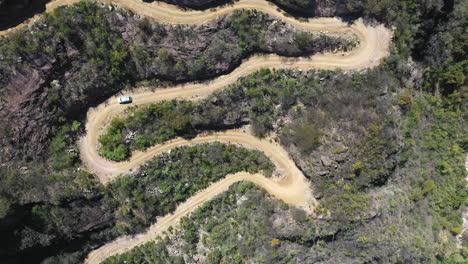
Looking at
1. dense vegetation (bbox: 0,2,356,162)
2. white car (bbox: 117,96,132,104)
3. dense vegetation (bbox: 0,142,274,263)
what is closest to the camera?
dense vegetation (bbox: 0,2,356,162)

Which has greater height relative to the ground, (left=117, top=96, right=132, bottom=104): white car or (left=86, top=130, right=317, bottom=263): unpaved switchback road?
(left=117, top=96, right=132, bottom=104): white car

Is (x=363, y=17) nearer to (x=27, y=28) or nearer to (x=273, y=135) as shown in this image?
(x=273, y=135)

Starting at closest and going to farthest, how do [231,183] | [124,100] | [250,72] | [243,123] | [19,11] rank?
[19,11]
[124,100]
[250,72]
[243,123]
[231,183]

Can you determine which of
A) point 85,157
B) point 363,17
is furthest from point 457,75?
point 85,157

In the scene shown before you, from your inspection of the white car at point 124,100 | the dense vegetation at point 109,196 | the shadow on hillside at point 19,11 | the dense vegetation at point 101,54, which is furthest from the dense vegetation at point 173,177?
the shadow on hillside at point 19,11

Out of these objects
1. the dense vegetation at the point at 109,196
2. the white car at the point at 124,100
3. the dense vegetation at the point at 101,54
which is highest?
the dense vegetation at the point at 101,54

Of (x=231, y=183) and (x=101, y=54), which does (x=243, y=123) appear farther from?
(x=101, y=54)

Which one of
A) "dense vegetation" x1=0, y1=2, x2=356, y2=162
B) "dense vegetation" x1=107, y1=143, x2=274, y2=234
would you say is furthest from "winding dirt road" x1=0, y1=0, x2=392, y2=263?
"dense vegetation" x1=107, y1=143, x2=274, y2=234

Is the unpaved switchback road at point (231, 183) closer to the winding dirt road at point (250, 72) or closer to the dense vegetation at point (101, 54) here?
the winding dirt road at point (250, 72)

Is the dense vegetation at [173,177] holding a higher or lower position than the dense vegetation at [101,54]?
lower

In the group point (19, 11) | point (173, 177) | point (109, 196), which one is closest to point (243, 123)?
point (173, 177)

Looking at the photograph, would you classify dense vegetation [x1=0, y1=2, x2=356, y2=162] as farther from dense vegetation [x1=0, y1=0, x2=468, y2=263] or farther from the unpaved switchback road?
the unpaved switchback road
